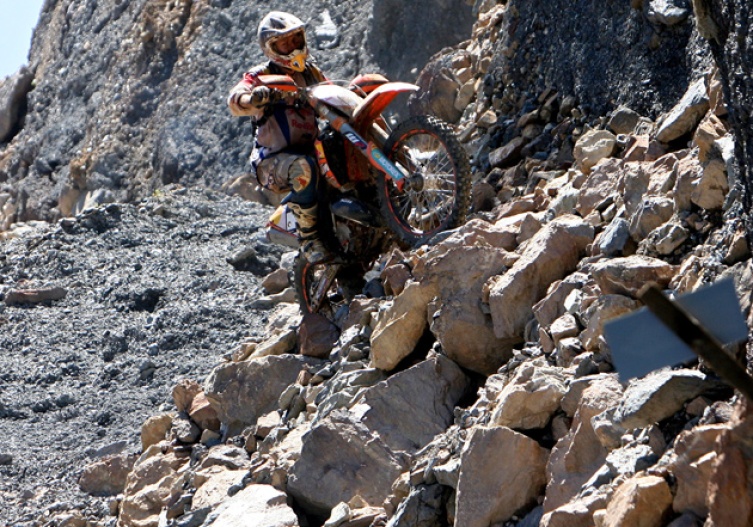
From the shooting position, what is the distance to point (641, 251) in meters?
5.21

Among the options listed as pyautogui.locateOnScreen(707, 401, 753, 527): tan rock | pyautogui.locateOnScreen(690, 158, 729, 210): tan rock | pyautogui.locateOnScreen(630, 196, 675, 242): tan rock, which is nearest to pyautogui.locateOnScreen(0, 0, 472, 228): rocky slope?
pyautogui.locateOnScreen(630, 196, 675, 242): tan rock

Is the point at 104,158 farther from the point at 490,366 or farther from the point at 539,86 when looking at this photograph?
the point at 490,366

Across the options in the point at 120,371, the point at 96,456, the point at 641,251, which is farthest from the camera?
the point at 120,371

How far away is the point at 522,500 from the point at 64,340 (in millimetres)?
7044

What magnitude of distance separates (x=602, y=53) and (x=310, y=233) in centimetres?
225

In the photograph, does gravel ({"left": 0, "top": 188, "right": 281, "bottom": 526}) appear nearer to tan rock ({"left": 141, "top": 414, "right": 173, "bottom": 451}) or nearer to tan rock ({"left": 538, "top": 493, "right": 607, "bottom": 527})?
tan rock ({"left": 141, "top": 414, "right": 173, "bottom": 451})

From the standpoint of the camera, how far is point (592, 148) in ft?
23.2

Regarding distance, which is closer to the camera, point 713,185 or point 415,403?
point 713,185

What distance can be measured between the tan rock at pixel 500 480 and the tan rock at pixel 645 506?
830 millimetres

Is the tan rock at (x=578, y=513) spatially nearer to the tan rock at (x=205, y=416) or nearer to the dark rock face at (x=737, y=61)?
the dark rock face at (x=737, y=61)

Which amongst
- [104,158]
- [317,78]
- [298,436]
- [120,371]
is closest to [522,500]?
[298,436]

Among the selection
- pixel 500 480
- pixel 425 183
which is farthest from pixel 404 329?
pixel 500 480

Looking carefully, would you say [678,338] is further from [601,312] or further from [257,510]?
[257,510]

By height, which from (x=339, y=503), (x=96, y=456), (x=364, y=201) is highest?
(x=364, y=201)
